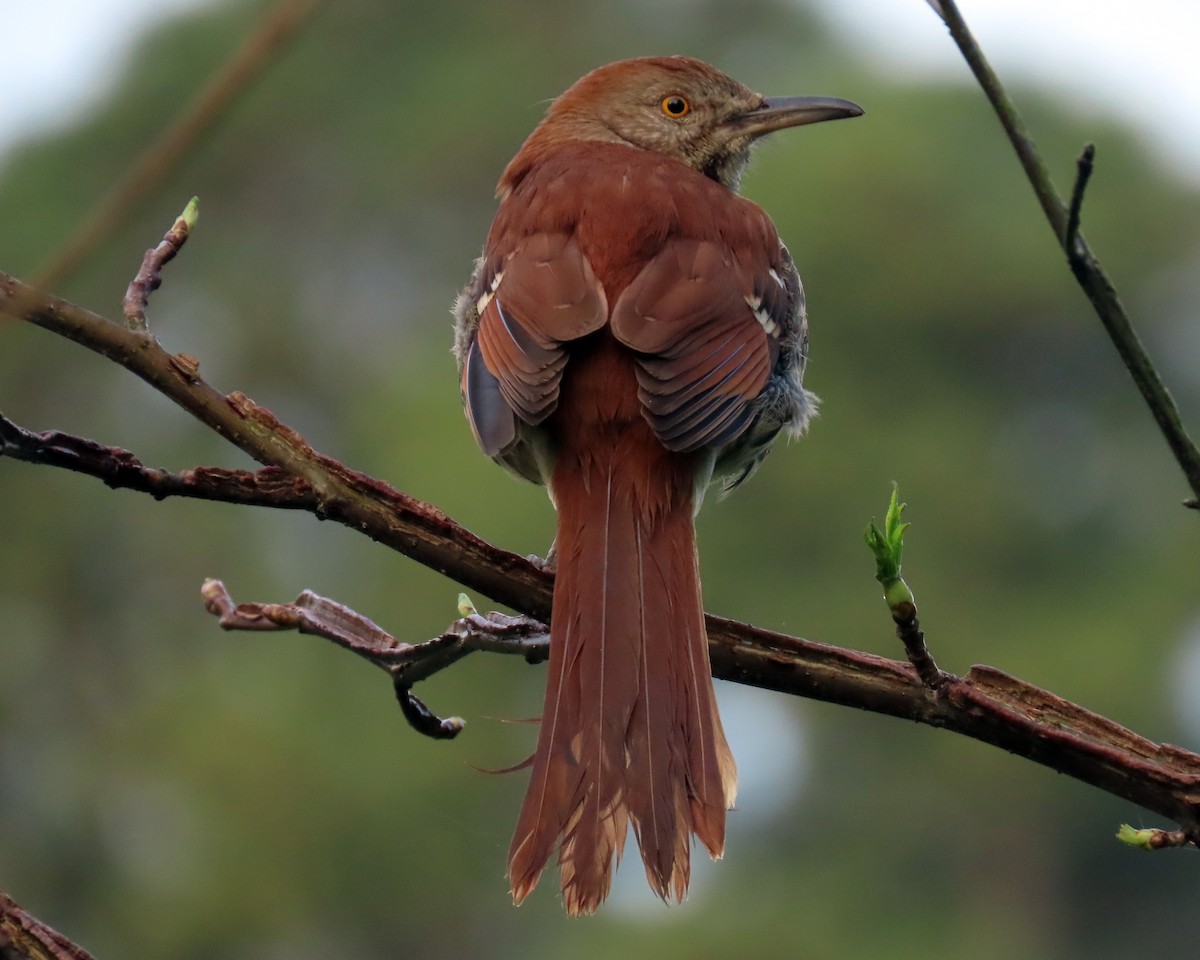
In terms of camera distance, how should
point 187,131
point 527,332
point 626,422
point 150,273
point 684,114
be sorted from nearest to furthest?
point 187,131, point 150,273, point 626,422, point 527,332, point 684,114

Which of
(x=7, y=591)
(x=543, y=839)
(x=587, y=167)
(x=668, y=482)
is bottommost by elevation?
(x=543, y=839)

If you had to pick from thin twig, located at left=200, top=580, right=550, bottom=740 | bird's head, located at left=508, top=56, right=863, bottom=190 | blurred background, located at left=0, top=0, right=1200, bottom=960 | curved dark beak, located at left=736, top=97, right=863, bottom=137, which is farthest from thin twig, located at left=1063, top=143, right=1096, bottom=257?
blurred background, located at left=0, top=0, right=1200, bottom=960

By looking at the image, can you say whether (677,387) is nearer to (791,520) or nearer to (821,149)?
(791,520)

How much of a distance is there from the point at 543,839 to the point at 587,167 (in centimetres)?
208

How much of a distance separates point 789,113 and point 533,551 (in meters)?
15.7

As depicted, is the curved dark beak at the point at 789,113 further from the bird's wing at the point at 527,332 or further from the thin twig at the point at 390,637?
the thin twig at the point at 390,637

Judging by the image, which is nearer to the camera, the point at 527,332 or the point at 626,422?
the point at 626,422

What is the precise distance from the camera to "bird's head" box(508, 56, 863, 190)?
16.0 ft

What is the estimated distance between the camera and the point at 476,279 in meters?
4.14

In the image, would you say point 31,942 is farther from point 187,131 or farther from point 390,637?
point 187,131

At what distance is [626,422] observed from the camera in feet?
11.0

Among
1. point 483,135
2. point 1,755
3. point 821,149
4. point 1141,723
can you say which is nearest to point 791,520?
point 1141,723

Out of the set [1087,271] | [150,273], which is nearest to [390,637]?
[150,273]

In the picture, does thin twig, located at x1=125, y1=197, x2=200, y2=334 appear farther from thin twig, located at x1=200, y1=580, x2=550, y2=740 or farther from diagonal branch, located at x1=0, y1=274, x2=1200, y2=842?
thin twig, located at x1=200, y1=580, x2=550, y2=740
